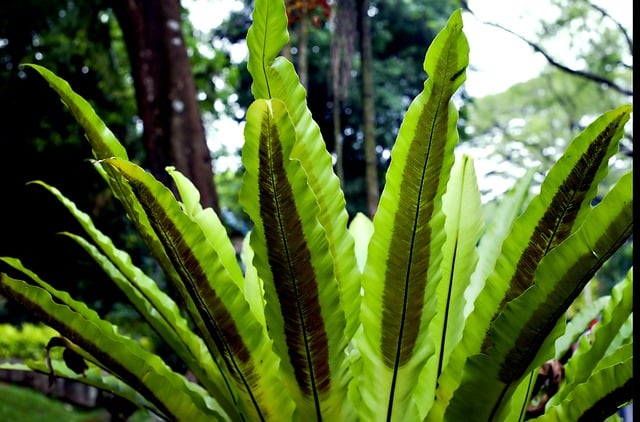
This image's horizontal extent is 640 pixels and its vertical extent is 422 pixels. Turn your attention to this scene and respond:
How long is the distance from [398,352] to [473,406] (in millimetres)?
87

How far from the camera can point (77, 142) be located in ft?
20.2

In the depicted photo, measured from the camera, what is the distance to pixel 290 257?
1.77 ft

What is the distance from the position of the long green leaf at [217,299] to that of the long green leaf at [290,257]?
0.04 m

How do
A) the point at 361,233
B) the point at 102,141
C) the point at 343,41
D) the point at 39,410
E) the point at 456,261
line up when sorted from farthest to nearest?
the point at 39,410 < the point at 343,41 < the point at 361,233 < the point at 456,261 < the point at 102,141

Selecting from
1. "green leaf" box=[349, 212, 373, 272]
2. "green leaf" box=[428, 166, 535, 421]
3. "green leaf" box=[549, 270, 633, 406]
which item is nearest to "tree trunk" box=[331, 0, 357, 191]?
"green leaf" box=[349, 212, 373, 272]

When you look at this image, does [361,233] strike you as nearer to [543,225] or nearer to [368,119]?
[543,225]

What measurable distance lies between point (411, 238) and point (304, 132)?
16cm

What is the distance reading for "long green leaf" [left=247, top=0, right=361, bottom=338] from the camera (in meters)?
0.55

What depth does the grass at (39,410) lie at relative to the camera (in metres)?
3.87

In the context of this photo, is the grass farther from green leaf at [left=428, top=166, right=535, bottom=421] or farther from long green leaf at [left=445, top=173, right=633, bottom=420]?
long green leaf at [left=445, top=173, right=633, bottom=420]

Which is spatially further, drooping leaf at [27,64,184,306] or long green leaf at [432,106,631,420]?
drooping leaf at [27,64,184,306]

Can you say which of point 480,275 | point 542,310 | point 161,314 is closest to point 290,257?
point 542,310

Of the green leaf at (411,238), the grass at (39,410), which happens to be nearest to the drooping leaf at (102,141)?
the green leaf at (411,238)

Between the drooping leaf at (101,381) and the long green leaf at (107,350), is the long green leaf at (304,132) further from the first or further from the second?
the drooping leaf at (101,381)
